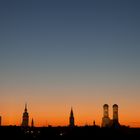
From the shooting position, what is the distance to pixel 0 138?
193000 millimetres

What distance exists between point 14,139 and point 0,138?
31.7 ft

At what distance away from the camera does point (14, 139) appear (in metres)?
199
